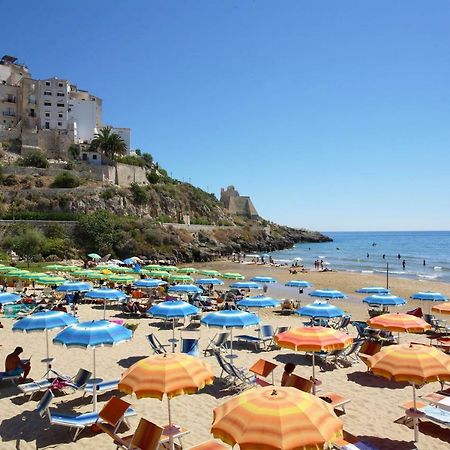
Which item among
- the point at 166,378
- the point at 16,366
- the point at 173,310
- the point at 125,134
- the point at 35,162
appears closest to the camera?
the point at 166,378

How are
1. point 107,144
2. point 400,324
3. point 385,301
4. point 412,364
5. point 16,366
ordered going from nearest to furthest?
point 412,364 < point 16,366 < point 400,324 < point 385,301 < point 107,144

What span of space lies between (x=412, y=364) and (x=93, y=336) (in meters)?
→ 5.66

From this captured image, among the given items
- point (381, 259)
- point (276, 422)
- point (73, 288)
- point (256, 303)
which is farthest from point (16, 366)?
point (381, 259)

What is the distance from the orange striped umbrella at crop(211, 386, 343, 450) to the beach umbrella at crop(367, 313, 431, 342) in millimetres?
6580

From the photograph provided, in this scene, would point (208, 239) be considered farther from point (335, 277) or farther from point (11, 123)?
point (11, 123)

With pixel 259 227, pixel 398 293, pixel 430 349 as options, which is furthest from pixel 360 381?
pixel 259 227

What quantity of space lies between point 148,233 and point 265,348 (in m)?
40.6

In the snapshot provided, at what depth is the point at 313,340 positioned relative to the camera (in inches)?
324

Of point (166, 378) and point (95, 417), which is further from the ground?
point (166, 378)

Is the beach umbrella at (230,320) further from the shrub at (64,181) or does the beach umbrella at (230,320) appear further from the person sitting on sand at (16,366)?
→ the shrub at (64,181)

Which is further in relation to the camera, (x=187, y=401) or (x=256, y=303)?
(x=256, y=303)

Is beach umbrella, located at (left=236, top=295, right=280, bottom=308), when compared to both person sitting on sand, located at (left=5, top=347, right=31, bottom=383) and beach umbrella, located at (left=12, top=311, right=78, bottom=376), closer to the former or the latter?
beach umbrella, located at (left=12, top=311, right=78, bottom=376)

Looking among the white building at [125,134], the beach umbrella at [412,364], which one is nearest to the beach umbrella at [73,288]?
the beach umbrella at [412,364]

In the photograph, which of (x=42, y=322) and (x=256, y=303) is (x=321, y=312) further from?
(x=42, y=322)
